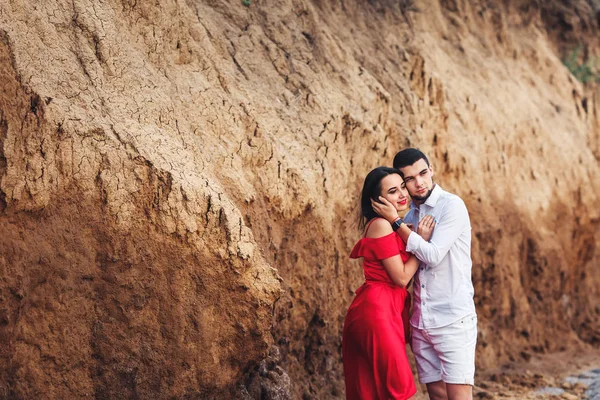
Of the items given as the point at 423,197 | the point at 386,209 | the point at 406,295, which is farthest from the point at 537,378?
the point at 386,209

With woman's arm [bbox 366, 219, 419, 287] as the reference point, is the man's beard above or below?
above

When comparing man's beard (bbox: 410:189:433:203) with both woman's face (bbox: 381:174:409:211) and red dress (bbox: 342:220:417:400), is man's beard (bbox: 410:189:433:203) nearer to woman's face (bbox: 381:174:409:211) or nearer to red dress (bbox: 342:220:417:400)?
woman's face (bbox: 381:174:409:211)

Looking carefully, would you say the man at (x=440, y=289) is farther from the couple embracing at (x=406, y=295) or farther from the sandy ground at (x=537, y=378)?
the sandy ground at (x=537, y=378)

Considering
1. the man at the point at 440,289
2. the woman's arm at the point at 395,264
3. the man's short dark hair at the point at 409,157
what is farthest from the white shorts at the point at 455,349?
the man's short dark hair at the point at 409,157

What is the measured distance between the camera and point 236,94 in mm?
6285

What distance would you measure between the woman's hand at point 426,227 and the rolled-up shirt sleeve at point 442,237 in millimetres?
42

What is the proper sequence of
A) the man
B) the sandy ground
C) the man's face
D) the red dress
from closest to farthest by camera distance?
1. the red dress
2. the man
3. the man's face
4. the sandy ground

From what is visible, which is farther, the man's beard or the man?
the man's beard

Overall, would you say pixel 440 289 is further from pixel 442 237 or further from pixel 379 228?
pixel 379 228

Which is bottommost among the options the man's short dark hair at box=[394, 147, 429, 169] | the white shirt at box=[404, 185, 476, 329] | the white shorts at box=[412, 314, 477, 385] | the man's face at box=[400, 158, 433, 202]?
the white shorts at box=[412, 314, 477, 385]

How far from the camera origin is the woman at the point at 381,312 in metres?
4.64

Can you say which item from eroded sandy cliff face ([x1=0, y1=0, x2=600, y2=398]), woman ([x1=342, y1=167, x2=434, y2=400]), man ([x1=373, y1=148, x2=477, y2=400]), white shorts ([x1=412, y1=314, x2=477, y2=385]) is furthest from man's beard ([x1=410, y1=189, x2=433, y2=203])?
eroded sandy cliff face ([x1=0, y1=0, x2=600, y2=398])

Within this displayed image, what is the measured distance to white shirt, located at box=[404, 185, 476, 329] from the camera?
4.75 m

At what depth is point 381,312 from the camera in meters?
4.70
